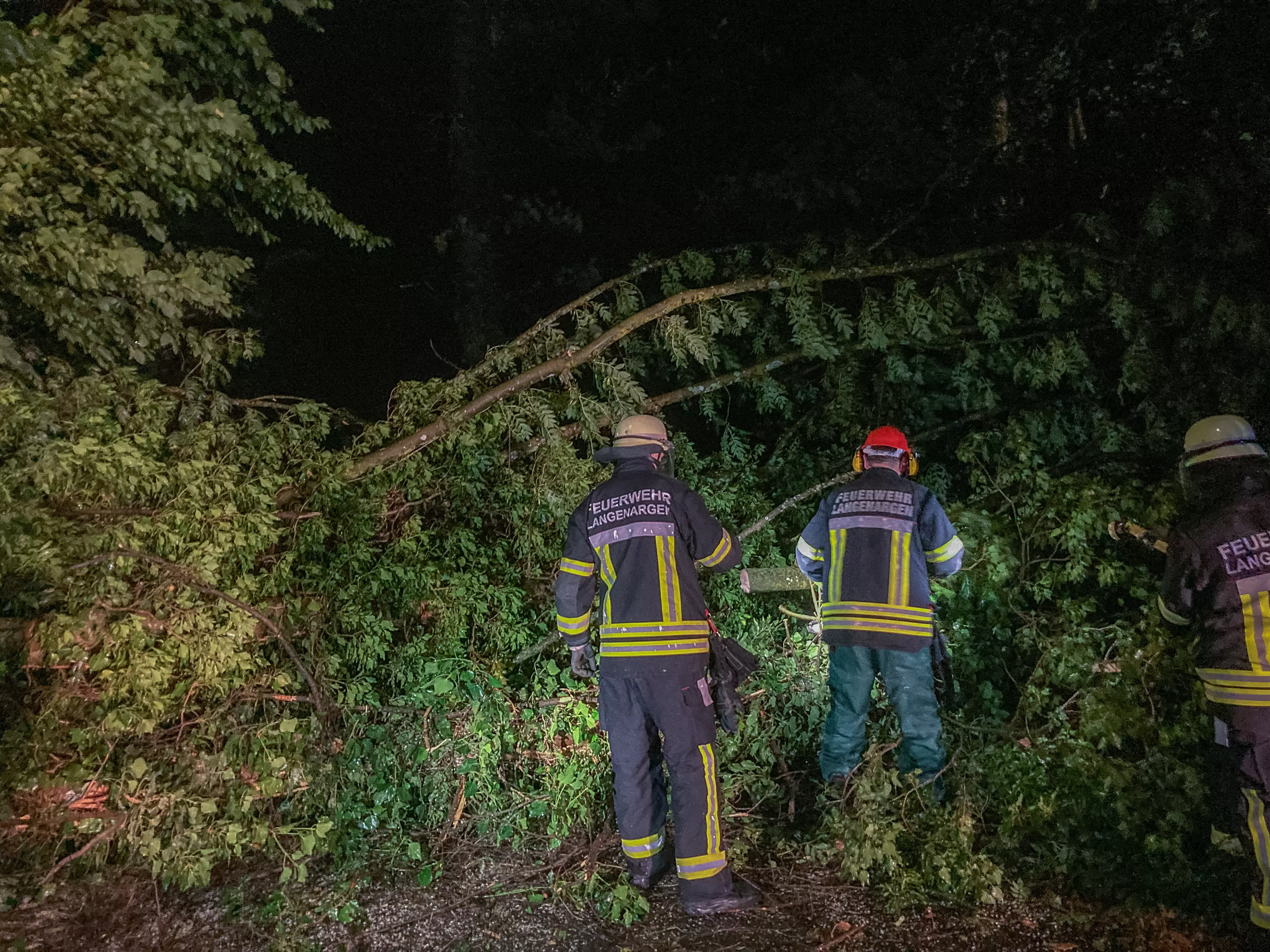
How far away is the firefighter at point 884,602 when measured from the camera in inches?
158

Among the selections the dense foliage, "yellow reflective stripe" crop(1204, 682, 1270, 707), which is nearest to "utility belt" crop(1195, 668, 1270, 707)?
"yellow reflective stripe" crop(1204, 682, 1270, 707)

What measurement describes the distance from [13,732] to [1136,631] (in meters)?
5.61

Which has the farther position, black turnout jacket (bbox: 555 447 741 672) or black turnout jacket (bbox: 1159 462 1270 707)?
black turnout jacket (bbox: 555 447 741 672)

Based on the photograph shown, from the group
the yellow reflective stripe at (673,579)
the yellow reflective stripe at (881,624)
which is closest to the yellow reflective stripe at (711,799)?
the yellow reflective stripe at (673,579)

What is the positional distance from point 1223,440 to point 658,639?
2.49m

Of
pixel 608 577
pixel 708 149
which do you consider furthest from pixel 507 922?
pixel 708 149

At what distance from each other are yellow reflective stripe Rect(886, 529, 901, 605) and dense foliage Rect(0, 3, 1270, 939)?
2.30 feet

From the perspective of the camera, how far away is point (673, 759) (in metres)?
3.58

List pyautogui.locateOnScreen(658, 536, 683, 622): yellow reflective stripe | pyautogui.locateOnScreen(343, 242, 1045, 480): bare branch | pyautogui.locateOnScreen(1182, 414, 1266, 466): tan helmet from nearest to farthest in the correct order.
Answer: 1. pyautogui.locateOnScreen(1182, 414, 1266, 466): tan helmet
2. pyautogui.locateOnScreen(658, 536, 683, 622): yellow reflective stripe
3. pyautogui.locateOnScreen(343, 242, 1045, 480): bare branch

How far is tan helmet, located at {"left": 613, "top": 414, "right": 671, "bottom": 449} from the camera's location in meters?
3.85

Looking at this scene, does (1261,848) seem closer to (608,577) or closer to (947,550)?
(947,550)

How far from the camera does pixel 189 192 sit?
15.6ft

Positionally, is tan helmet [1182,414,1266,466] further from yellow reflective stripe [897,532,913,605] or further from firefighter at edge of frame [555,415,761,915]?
firefighter at edge of frame [555,415,761,915]

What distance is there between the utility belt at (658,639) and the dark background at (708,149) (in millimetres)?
3216
